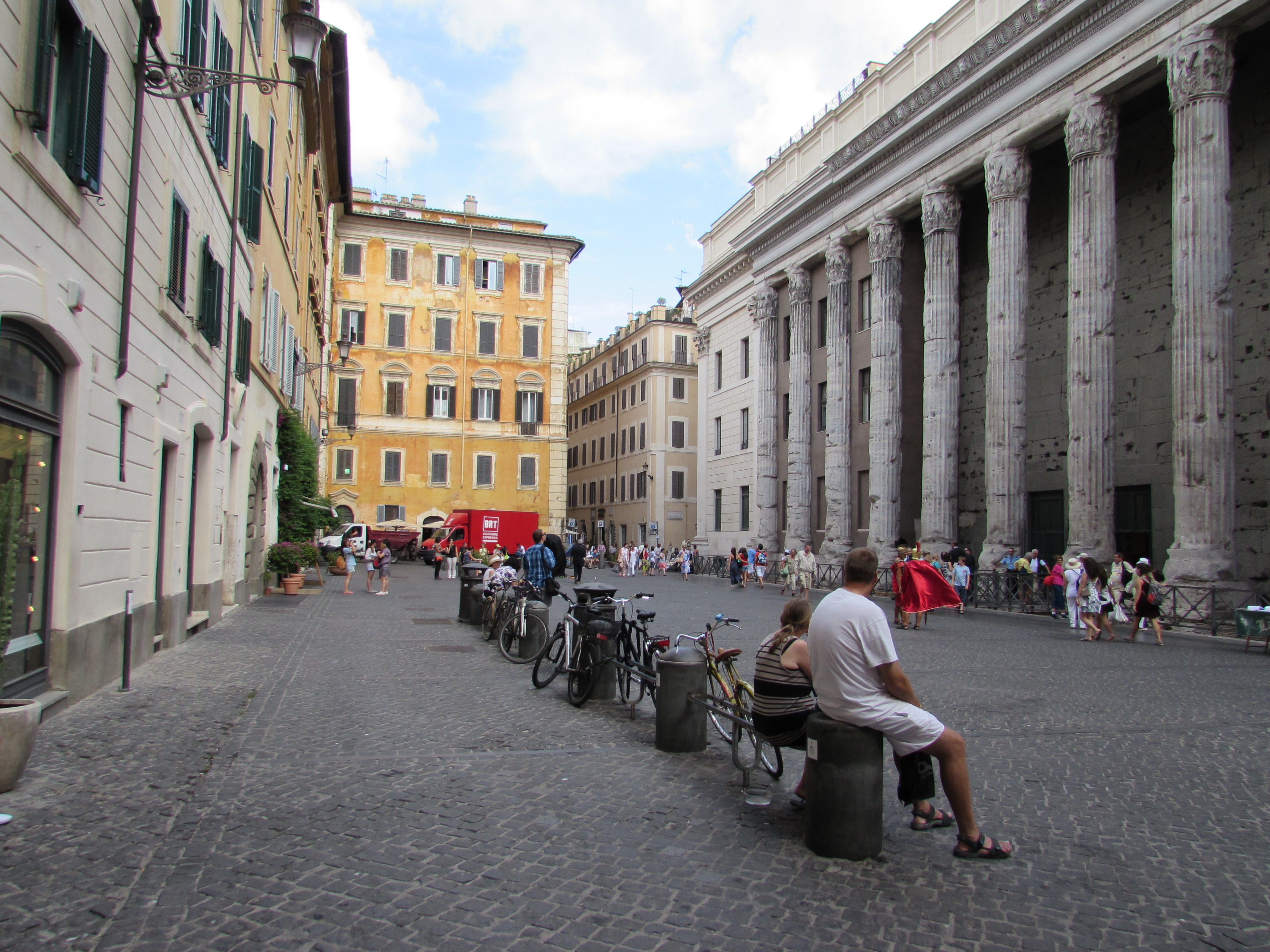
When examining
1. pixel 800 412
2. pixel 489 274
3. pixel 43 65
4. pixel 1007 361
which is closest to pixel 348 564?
pixel 800 412

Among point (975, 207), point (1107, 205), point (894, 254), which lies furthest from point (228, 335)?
point (975, 207)

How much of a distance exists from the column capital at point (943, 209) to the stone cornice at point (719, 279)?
1306 centimetres

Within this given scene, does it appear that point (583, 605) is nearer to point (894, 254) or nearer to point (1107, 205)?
point (1107, 205)

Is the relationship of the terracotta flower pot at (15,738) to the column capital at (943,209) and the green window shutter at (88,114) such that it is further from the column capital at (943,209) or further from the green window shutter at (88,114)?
the column capital at (943,209)

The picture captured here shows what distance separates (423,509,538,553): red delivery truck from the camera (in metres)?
39.7

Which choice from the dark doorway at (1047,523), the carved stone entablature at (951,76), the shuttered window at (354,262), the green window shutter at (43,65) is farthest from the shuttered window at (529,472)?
the green window shutter at (43,65)

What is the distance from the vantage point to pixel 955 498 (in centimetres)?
2872

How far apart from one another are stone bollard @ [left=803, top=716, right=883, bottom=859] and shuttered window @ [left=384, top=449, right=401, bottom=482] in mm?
44134

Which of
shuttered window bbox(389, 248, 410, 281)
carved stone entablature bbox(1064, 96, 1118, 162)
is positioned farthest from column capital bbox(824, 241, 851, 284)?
shuttered window bbox(389, 248, 410, 281)

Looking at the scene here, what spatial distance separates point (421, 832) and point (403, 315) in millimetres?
44924

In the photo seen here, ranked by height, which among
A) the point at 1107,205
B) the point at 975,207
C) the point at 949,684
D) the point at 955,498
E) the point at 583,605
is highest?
the point at 975,207

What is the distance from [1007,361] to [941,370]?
306 cm

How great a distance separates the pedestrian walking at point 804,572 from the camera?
2794 centimetres

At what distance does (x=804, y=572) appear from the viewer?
28.2 metres
